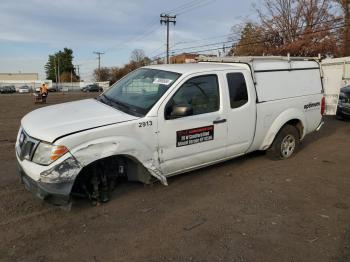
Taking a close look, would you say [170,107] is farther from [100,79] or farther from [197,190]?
[100,79]

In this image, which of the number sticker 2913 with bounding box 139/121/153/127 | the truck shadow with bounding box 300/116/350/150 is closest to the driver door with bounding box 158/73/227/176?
the number sticker 2913 with bounding box 139/121/153/127

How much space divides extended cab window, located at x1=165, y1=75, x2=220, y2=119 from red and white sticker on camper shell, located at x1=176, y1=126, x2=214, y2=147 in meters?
0.24

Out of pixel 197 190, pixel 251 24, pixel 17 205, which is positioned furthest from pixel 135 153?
pixel 251 24

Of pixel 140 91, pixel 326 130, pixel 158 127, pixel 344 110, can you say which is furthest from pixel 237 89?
pixel 344 110

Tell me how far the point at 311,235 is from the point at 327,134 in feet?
22.4

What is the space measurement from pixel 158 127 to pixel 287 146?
10.9 feet

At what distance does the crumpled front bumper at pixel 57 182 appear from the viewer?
391cm

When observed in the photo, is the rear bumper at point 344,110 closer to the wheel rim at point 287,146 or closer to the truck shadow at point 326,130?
the truck shadow at point 326,130

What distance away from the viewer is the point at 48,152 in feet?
12.8

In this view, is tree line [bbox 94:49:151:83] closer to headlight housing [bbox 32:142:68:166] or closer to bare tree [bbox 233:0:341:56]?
bare tree [bbox 233:0:341:56]

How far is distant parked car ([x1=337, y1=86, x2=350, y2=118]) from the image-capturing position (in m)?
12.7

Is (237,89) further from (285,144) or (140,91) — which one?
(285,144)

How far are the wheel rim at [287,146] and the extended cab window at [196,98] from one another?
215 cm

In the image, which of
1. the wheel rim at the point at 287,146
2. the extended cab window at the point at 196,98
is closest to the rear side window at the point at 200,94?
the extended cab window at the point at 196,98
